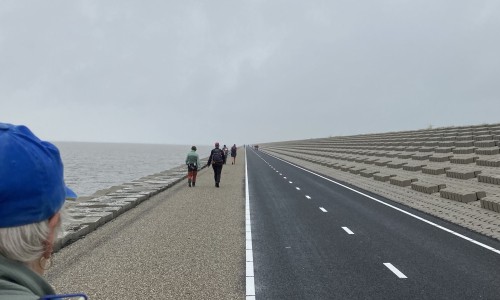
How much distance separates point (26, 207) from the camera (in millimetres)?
1311

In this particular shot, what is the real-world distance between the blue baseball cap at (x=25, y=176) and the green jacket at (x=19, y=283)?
5.4 inches

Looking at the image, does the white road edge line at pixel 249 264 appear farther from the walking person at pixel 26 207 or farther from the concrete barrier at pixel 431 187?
the concrete barrier at pixel 431 187

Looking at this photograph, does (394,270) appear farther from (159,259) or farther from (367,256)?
(159,259)

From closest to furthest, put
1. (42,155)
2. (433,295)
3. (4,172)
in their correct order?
(4,172) < (42,155) < (433,295)

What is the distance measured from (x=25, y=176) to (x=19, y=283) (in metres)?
0.36

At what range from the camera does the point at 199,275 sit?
7.09 meters

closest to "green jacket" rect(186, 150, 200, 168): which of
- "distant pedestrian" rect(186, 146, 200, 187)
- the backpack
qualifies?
"distant pedestrian" rect(186, 146, 200, 187)

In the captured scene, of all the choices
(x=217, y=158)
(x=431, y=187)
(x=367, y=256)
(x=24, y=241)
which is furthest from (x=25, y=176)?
(x=217, y=158)

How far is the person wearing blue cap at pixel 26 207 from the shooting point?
1.25m

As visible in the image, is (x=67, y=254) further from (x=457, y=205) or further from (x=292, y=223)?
(x=457, y=205)

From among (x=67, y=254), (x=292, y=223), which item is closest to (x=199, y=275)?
(x=67, y=254)

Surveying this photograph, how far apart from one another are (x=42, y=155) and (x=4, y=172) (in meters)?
0.13

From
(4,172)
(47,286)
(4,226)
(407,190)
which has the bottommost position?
(407,190)

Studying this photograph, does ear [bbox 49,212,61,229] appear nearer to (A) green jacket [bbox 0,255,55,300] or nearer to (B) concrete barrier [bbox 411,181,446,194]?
(A) green jacket [bbox 0,255,55,300]
